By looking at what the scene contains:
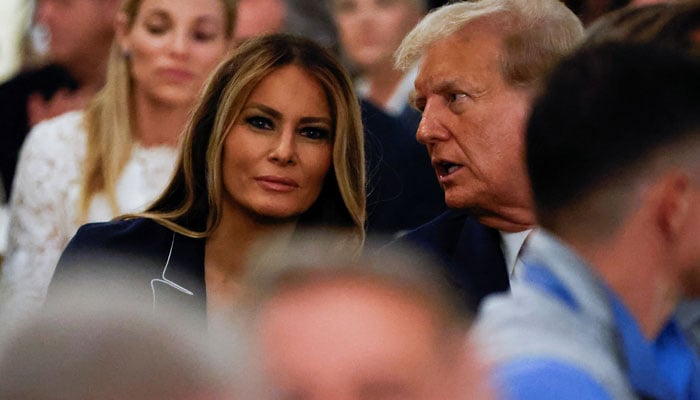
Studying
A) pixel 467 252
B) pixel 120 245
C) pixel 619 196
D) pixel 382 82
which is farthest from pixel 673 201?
pixel 382 82

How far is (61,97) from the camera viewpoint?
5.19 meters

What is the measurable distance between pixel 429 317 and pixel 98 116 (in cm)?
339

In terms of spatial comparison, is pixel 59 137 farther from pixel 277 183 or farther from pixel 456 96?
pixel 456 96

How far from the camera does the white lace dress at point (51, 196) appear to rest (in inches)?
172

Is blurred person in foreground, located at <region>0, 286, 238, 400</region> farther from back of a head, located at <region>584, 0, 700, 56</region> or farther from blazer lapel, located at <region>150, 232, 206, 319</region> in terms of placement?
blazer lapel, located at <region>150, 232, 206, 319</region>

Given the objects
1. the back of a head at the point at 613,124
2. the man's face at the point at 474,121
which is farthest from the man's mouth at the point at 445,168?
the back of a head at the point at 613,124

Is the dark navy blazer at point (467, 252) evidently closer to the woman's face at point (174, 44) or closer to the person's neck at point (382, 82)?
the woman's face at point (174, 44)

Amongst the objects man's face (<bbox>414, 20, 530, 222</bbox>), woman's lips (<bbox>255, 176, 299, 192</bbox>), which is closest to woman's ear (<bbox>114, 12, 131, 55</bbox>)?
woman's lips (<bbox>255, 176, 299, 192</bbox>)

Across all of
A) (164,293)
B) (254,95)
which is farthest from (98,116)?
(164,293)

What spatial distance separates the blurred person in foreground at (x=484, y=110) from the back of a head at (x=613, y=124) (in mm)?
1271

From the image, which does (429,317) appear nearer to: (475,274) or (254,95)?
(475,274)

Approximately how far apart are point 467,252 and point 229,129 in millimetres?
709

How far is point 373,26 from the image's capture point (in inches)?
212

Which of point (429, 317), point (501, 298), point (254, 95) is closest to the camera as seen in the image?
point (429, 317)
